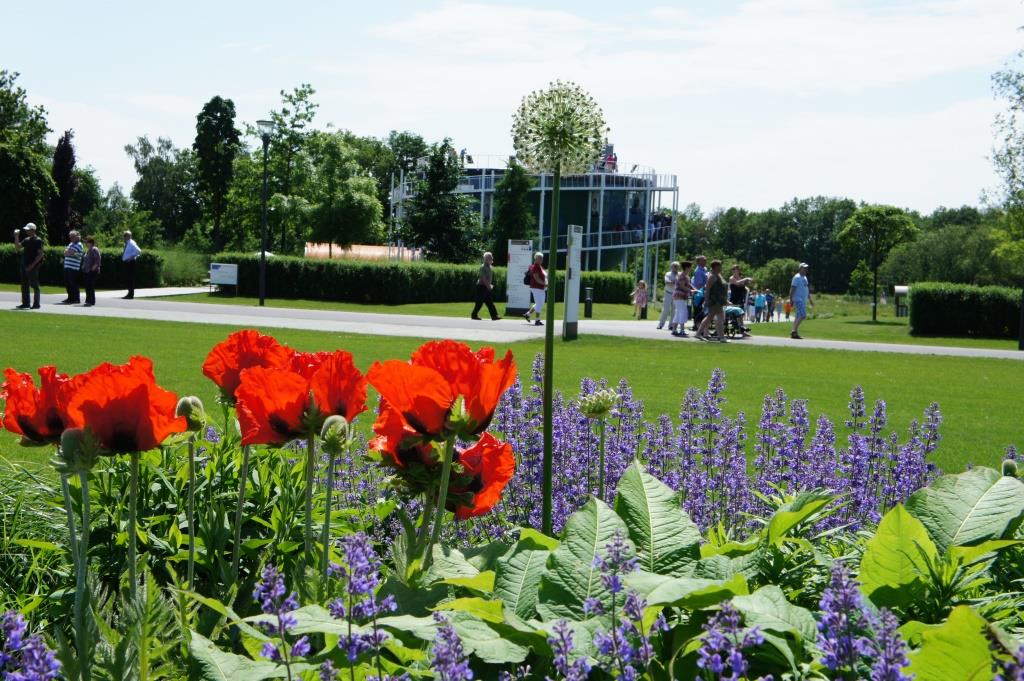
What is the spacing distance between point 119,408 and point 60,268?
4407cm

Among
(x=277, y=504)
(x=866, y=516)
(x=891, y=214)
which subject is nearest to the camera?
(x=277, y=504)

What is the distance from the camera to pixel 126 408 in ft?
5.78

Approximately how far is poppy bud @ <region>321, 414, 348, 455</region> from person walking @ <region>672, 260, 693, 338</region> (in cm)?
2370

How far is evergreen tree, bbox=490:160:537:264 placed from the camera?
59.3 m

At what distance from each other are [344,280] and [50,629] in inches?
1455

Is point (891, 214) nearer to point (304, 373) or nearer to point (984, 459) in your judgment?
point (984, 459)

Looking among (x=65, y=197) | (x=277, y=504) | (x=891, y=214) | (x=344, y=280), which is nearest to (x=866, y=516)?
(x=277, y=504)

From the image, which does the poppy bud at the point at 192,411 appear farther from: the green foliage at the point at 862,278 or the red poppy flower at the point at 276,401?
the green foliage at the point at 862,278

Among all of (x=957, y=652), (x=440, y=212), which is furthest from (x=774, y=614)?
(x=440, y=212)

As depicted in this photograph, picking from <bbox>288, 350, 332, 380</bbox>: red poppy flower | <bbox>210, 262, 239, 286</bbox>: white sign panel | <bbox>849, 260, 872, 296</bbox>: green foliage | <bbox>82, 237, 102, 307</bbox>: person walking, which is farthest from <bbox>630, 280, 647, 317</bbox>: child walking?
<bbox>849, 260, 872, 296</bbox>: green foliage

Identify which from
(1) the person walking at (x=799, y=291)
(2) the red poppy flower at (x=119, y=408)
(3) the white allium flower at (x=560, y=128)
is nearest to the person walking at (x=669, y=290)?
(1) the person walking at (x=799, y=291)

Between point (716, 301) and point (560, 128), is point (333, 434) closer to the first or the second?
point (560, 128)

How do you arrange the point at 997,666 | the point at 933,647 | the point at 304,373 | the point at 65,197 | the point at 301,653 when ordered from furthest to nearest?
1. the point at 65,197
2. the point at 304,373
3. the point at 301,653
4. the point at 933,647
5. the point at 997,666

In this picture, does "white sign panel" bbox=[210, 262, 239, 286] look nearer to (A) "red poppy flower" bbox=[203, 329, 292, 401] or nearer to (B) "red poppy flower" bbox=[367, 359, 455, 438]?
(A) "red poppy flower" bbox=[203, 329, 292, 401]
